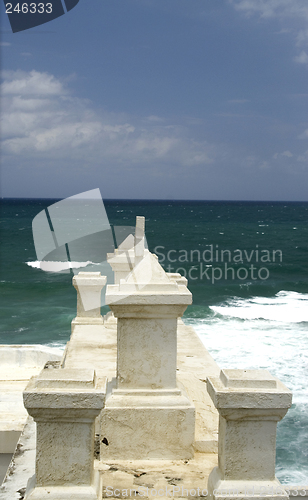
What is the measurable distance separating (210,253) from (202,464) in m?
48.6

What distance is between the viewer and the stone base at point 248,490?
8.82 ft

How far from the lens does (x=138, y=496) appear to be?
3.08 m

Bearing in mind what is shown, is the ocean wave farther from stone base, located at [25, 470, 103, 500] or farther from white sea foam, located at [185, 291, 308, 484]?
stone base, located at [25, 470, 103, 500]

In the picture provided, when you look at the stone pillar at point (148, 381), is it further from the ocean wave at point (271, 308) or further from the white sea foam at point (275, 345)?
the ocean wave at point (271, 308)

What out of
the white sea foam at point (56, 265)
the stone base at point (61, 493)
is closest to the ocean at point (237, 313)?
the white sea foam at point (56, 265)

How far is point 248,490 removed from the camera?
2.70 m

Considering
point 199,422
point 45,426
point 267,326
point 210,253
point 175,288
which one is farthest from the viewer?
point 210,253

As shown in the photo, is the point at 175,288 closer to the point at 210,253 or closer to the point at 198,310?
the point at 198,310

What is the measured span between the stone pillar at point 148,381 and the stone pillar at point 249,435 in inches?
29.6

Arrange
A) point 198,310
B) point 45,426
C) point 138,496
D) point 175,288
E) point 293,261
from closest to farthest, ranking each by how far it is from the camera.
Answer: point 45,426
point 138,496
point 175,288
point 198,310
point 293,261

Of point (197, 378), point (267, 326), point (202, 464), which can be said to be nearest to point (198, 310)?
point (267, 326)

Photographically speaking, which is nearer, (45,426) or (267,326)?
(45,426)

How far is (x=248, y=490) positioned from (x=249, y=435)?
32cm

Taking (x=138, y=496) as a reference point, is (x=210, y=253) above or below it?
below
